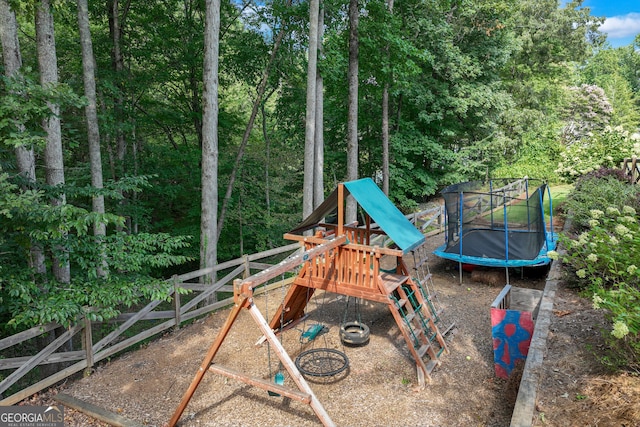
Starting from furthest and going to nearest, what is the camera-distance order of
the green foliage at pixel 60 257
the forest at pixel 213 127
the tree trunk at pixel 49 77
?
the tree trunk at pixel 49 77, the forest at pixel 213 127, the green foliage at pixel 60 257

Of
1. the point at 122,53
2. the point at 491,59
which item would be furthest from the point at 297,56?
the point at 491,59

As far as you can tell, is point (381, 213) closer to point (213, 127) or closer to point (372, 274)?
point (372, 274)

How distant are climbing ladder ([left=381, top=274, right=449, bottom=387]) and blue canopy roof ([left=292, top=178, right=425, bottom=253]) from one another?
66 cm

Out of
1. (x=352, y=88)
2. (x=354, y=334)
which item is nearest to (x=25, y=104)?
(x=354, y=334)

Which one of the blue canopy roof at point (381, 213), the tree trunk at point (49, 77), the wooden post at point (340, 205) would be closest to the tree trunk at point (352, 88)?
the blue canopy roof at point (381, 213)

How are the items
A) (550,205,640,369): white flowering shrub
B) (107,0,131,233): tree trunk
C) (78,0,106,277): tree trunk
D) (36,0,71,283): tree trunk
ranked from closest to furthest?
(550,205,640,369): white flowering shrub, (36,0,71,283): tree trunk, (78,0,106,277): tree trunk, (107,0,131,233): tree trunk

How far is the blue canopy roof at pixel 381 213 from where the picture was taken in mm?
6008

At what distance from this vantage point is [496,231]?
365 inches

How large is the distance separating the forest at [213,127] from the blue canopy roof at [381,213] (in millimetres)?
2401

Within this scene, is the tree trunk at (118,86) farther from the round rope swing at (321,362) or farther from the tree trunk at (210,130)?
the round rope swing at (321,362)

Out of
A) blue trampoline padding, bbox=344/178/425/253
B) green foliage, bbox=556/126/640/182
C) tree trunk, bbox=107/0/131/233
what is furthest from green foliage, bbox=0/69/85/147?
green foliage, bbox=556/126/640/182

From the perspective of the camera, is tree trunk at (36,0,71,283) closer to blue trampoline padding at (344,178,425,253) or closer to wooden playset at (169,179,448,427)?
wooden playset at (169,179,448,427)

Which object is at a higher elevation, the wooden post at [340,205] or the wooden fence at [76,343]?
the wooden post at [340,205]

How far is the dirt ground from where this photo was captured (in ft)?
12.6
